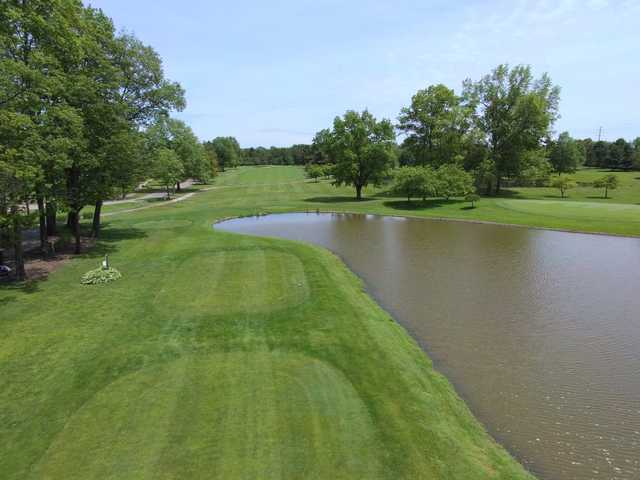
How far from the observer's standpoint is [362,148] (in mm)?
52281

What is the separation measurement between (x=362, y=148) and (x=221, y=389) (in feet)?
155

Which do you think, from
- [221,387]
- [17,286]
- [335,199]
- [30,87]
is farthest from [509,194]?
[17,286]

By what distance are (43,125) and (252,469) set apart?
55.5 feet

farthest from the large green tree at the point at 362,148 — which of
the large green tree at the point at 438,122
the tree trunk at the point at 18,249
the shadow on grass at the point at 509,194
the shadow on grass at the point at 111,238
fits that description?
the tree trunk at the point at 18,249

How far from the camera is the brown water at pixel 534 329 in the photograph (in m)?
7.89

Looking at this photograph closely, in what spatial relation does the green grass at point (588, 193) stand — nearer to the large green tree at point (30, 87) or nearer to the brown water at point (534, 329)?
the brown water at point (534, 329)

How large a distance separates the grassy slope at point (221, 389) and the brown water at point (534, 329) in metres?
1.08

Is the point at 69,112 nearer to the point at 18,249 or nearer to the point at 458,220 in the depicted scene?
the point at 18,249

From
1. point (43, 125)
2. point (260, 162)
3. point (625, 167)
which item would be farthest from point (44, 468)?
point (260, 162)

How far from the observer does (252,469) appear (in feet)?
20.8

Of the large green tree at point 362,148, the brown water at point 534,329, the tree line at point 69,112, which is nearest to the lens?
the brown water at point 534,329

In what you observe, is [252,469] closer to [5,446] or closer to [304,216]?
[5,446]

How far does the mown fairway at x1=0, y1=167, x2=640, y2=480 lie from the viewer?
21.7 feet

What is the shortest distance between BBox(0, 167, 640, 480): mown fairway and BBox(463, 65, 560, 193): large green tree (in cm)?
5155
